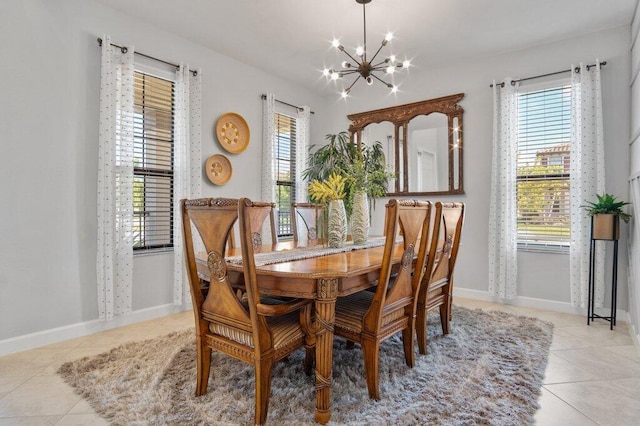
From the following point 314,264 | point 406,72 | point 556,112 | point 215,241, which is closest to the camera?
point 215,241

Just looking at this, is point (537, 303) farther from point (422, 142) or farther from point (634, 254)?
point (422, 142)

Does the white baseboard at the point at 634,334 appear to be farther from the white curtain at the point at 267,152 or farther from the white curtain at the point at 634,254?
the white curtain at the point at 267,152

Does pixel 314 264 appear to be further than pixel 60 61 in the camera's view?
No

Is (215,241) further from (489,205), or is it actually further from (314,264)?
(489,205)

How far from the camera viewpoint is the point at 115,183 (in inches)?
119

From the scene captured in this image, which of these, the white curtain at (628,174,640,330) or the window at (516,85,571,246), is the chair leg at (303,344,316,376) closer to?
the white curtain at (628,174,640,330)

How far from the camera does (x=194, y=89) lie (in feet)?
12.0

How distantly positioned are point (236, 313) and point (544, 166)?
364 centimetres

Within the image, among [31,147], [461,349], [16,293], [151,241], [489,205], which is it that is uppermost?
[31,147]

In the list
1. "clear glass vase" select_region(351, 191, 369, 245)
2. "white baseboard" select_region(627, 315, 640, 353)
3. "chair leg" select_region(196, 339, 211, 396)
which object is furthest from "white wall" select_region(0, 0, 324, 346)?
"white baseboard" select_region(627, 315, 640, 353)

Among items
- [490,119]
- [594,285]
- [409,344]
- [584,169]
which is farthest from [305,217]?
[594,285]

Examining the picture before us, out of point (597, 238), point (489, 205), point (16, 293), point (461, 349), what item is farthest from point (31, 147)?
point (597, 238)

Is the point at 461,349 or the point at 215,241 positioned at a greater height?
the point at 215,241

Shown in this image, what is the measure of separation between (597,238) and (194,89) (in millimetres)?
4194
